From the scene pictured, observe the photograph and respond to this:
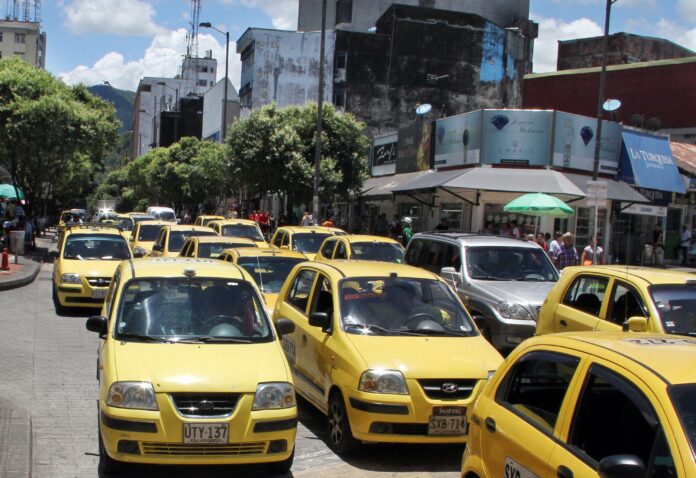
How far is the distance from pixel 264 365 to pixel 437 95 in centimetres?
4773

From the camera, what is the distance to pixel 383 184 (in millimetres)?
35812

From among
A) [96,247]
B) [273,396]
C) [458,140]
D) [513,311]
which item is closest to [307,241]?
[96,247]

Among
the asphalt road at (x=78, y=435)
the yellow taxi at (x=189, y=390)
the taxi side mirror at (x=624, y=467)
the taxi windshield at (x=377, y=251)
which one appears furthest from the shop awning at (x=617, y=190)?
the taxi side mirror at (x=624, y=467)

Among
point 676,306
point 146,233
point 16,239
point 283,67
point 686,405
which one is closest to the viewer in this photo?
point 686,405

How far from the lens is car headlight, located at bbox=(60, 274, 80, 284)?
49.4 ft

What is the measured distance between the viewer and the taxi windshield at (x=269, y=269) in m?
11.9

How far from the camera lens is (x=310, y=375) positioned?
26.2 feet

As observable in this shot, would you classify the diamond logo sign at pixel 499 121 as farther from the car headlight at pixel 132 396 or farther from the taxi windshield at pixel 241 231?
the car headlight at pixel 132 396

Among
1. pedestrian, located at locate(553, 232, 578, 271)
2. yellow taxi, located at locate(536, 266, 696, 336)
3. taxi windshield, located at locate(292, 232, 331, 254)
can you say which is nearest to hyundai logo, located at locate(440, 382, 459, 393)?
yellow taxi, located at locate(536, 266, 696, 336)

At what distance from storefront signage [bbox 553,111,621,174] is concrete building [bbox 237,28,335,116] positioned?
27.0m

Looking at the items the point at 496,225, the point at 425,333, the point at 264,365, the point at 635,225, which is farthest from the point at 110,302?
the point at 635,225

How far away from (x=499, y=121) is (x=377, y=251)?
540 inches

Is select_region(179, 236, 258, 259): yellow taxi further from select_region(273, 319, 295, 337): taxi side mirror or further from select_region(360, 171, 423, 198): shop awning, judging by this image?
select_region(360, 171, 423, 198): shop awning

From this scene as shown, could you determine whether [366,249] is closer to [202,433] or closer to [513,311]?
[513,311]
